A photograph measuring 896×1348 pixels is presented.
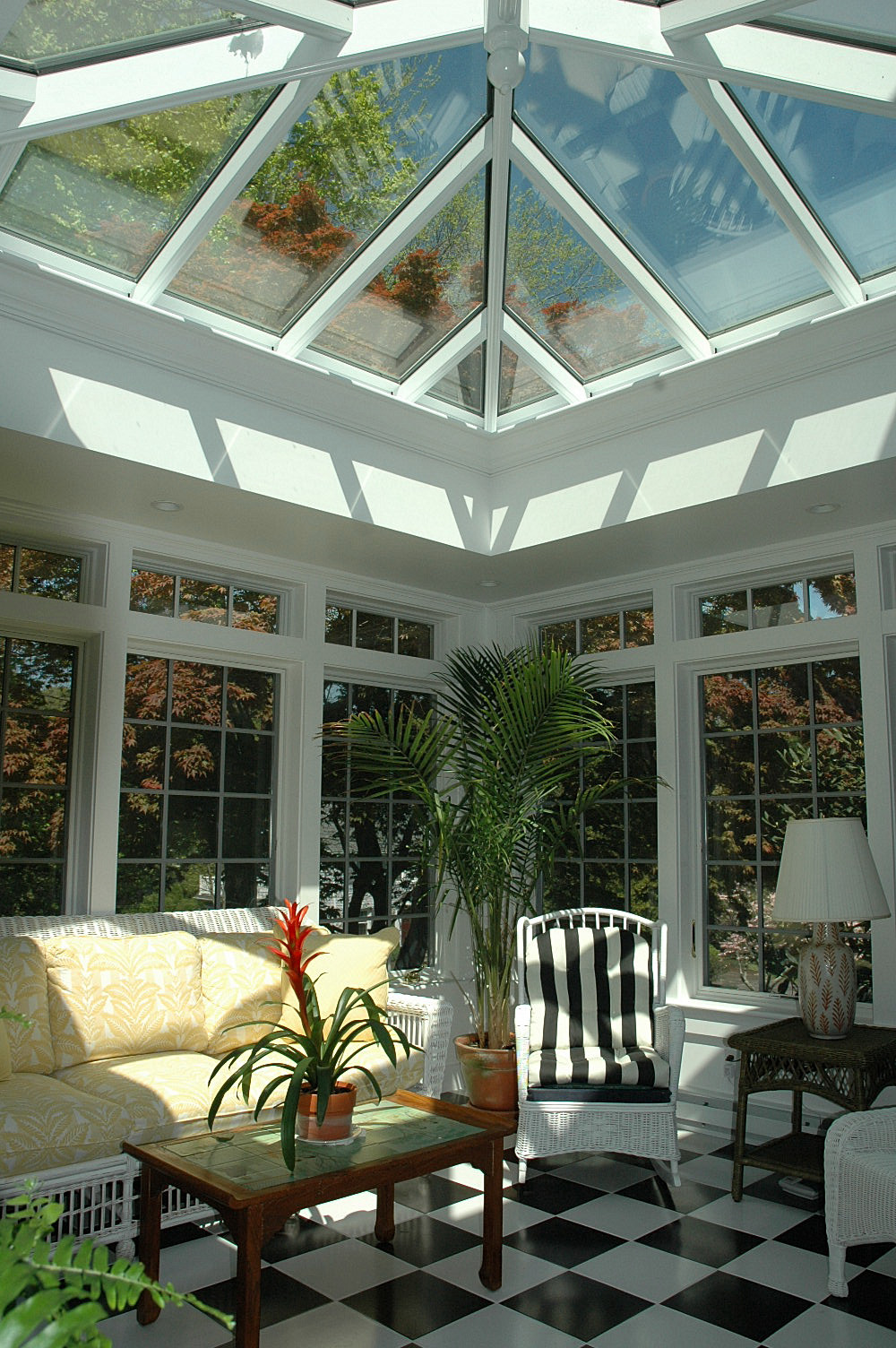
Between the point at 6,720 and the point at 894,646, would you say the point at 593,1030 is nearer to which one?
the point at 894,646

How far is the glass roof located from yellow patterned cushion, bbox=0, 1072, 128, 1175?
2.84m

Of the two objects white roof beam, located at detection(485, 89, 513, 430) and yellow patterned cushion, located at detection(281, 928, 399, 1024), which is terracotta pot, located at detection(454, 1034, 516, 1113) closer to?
yellow patterned cushion, located at detection(281, 928, 399, 1024)

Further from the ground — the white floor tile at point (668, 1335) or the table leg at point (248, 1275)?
the table leg at point (248, 1275)

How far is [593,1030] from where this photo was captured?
4.36 meters

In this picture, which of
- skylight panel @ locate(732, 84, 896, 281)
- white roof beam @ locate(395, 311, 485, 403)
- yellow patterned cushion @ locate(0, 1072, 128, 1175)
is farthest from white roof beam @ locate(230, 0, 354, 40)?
yellow patterned cushion @ locate(0, 1072, 128, 1175)

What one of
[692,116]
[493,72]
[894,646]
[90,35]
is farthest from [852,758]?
[90,35]

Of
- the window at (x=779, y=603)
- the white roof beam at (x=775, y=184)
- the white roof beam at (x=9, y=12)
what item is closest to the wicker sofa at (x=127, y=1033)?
the window at (x=779, y=603)

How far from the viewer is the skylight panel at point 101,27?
9.73 feet

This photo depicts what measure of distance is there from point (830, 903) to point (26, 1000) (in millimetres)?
2944

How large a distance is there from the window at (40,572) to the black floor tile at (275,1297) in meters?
2.82

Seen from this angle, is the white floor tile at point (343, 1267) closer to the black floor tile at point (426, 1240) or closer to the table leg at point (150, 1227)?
the black floor tile at point (426, 1240)

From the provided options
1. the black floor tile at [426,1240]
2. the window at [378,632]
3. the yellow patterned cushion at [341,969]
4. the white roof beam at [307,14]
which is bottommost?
the black floor tile at [426,1240]

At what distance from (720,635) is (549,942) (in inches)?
70.1

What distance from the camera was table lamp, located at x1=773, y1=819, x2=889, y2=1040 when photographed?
12.7 feet
